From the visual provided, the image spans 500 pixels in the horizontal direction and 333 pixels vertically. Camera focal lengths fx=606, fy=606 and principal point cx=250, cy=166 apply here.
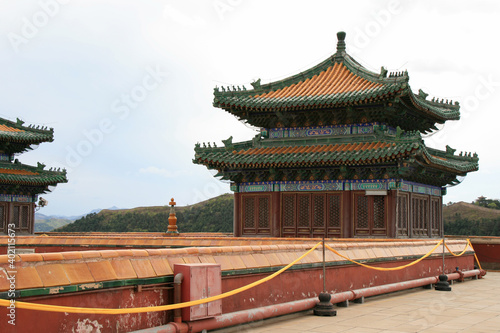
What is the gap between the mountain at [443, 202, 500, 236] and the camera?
58.2 meters

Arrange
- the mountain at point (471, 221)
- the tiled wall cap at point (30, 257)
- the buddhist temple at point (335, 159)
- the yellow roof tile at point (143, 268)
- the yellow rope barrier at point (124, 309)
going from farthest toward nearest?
1. the mountain at point (471, 221)
2. the buddhist temple at point (335, 159)
3. the yellow roof tile at point (143, 268)
4. the tiled wall cap at point (30, 257)
5. the yellow rope barrier at point (124, 309)

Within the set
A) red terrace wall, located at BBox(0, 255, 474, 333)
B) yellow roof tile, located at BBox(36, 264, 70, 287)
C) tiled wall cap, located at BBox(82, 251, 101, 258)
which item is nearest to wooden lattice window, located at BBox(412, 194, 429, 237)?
red terrace wall, located at BBox(0, 255, 474, 333)

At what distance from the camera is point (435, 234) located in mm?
27906

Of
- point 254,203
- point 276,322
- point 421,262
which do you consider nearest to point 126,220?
point 254,203

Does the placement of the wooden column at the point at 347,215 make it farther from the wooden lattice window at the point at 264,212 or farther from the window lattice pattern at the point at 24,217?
the window lattice pattern at the point at 24,217

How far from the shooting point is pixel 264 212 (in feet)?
85.7

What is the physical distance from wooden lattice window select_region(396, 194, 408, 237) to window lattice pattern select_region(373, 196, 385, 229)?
59 cm

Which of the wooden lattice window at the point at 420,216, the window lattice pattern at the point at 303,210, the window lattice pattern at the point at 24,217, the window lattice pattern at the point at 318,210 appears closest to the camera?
the window lattice pattern at the point at 318,210

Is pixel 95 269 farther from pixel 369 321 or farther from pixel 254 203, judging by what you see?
pixel 254 203

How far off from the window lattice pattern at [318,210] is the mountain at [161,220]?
46969mm

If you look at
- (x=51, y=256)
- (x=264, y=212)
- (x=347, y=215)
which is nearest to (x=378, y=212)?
(x=347, y=215)

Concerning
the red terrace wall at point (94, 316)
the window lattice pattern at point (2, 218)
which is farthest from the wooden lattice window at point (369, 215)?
the window lattice pattern at point (2, 218)

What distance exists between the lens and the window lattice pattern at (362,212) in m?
24.2

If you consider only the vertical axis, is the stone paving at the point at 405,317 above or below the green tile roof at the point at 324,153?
below
